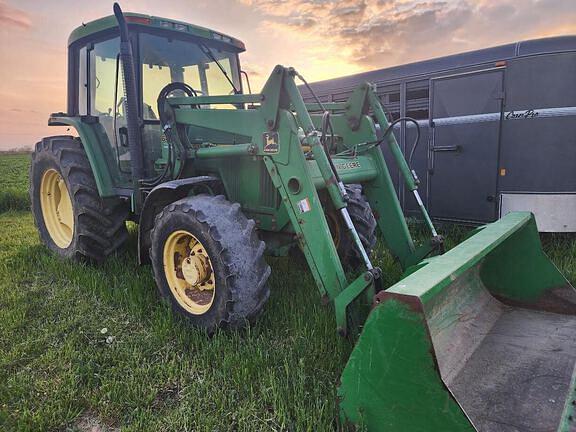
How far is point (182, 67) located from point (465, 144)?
11.7 ft

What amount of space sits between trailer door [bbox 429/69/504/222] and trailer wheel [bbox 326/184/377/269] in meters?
2.14

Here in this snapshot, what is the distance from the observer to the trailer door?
521 centimetres

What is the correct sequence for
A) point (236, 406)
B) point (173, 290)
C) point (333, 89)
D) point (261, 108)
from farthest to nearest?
point (333, 89) < point (173, 290) < point (261, 108) < point (236, 406)

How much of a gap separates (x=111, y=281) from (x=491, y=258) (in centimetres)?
336

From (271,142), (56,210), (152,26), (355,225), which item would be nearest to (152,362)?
(271,142)

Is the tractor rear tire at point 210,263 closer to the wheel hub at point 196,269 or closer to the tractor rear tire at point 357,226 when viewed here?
the wheel hub at point 196,269

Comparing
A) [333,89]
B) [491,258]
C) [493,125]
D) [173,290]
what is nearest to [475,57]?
[493,125]

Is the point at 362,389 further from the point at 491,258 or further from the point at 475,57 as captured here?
the point at 475,57

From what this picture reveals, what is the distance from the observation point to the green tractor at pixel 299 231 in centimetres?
196

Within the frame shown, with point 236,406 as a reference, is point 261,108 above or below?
above

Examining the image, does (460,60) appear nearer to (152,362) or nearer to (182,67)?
(182,67)

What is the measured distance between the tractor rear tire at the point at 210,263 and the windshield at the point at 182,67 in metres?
1.38

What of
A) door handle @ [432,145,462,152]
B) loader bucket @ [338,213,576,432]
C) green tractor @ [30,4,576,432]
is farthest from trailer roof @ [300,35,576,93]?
loader bucket @ [338,213,576,432]

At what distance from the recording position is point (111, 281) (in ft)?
13.6
